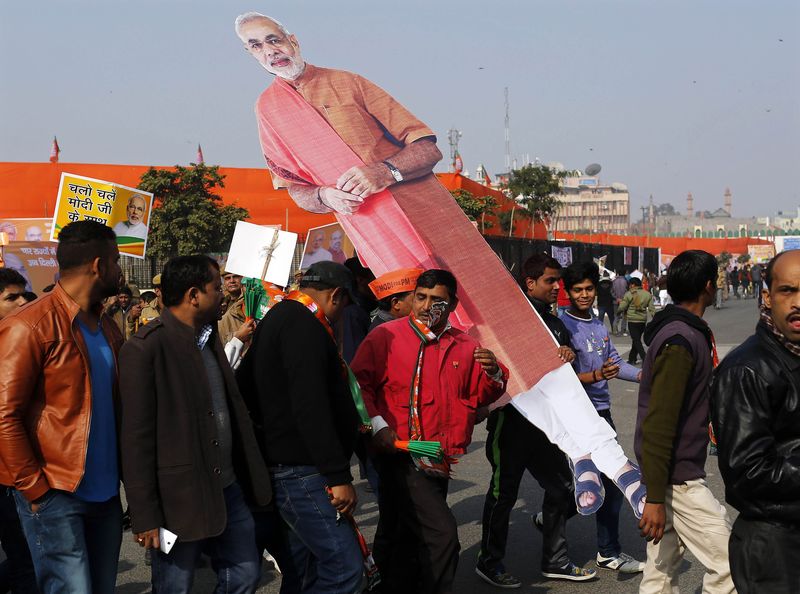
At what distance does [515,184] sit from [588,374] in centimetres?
3105

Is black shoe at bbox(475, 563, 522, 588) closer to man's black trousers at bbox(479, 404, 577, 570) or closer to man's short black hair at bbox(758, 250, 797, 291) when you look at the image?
man's black trousers at bbox(479, 404, 577, 570)

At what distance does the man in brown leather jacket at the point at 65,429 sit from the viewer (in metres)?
3.53

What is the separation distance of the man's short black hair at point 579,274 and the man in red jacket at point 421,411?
4.72 feet

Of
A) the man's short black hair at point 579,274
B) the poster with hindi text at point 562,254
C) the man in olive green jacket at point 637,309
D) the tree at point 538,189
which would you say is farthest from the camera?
the tree at point 538,189

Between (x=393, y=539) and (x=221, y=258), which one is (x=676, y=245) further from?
(x=393, y=539)

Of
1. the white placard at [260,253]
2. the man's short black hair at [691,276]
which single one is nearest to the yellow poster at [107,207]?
the white placard at [260,253]

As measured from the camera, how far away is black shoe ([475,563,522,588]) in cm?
557

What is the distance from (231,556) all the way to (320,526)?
15.4 inches

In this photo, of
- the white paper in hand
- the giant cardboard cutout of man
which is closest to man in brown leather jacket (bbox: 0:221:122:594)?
the white paper in hand

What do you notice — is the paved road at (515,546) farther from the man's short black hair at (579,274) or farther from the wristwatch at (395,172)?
the wristwatch at (395,172)

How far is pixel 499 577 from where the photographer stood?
5598mm

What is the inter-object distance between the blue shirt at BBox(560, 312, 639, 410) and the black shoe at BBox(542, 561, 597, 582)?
1.07m

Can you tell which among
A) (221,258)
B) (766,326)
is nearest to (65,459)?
(766,326)

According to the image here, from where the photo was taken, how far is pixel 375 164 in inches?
313
